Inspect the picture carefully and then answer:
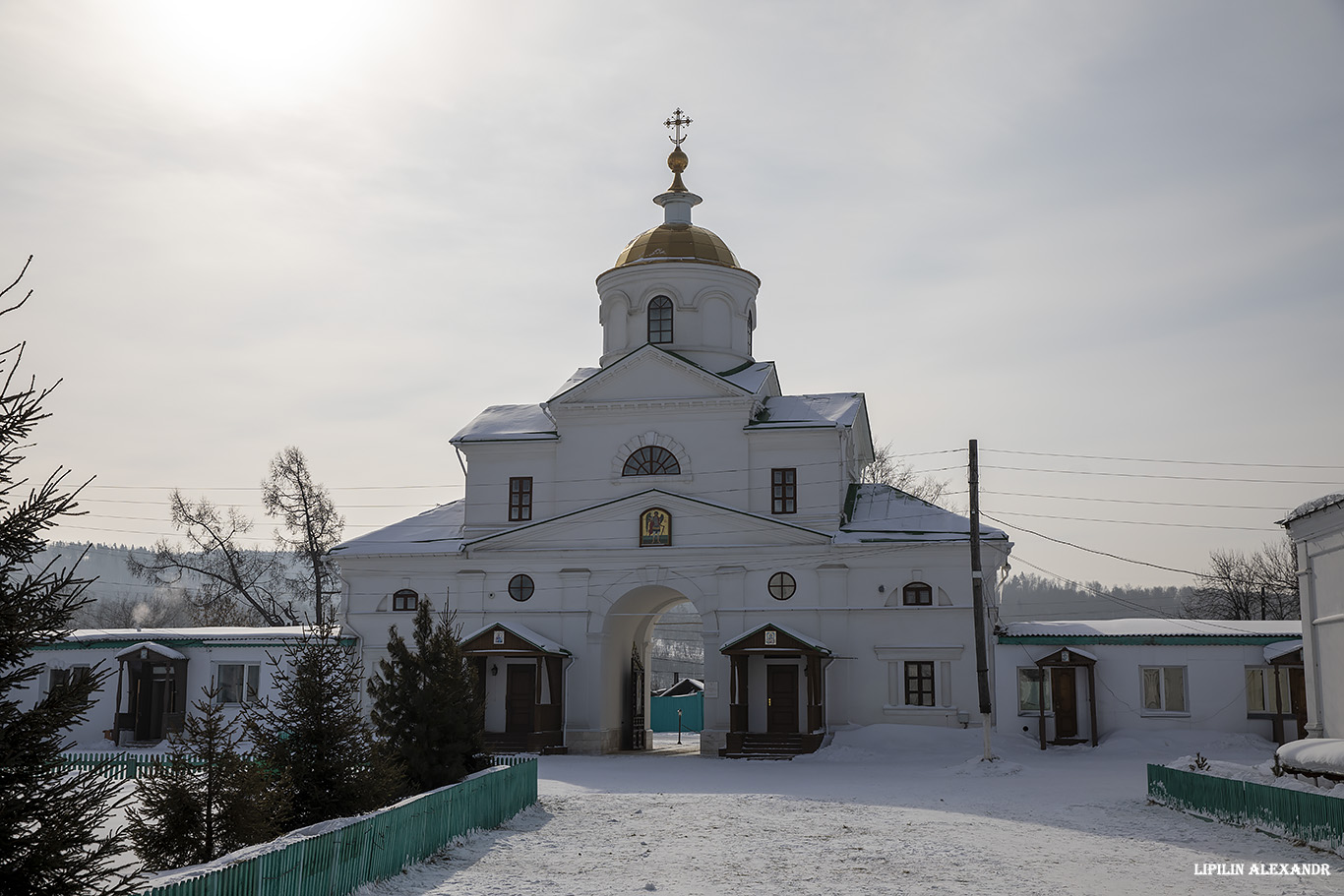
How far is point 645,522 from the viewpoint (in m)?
29.7

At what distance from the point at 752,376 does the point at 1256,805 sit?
2154 centimetres

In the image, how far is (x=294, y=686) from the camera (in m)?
11.8

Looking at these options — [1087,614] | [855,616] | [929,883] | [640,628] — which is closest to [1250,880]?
[929,883]

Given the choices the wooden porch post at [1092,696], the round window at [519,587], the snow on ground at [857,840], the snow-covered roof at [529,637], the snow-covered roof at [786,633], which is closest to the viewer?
the snow on ground at [857,840]

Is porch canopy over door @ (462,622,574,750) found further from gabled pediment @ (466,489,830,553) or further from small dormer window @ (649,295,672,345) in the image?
small dormer window @ (649,295,672,345)

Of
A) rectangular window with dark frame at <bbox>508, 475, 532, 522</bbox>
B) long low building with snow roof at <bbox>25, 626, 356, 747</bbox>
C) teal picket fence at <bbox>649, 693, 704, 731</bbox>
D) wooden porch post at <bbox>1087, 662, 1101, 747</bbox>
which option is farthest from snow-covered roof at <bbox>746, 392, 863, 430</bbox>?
teal picket fence at <bbox>649, 693, 704, 731</bbox>

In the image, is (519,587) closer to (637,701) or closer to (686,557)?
(686,557)

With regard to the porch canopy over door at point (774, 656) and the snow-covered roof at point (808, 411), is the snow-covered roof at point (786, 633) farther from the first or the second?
the snow-covered roof at point (808, 411)

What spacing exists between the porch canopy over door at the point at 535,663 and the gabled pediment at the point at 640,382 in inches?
268

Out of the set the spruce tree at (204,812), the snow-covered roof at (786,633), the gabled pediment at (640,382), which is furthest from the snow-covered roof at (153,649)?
the spruce tree at (204,812)

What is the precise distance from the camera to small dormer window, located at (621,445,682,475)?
31359mm

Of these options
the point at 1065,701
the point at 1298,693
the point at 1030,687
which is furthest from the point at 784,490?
the point at 1298,693

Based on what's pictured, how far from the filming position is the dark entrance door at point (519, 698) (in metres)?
28.6

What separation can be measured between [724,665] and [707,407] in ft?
23.2
